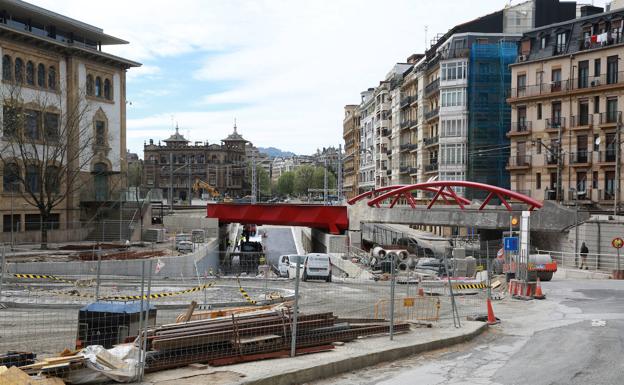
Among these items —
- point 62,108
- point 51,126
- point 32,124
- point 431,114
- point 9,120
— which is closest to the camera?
point 9,120

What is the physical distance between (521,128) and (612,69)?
8.83 metres

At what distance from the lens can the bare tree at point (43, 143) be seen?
43.4m

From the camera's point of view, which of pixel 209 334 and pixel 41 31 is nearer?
pixel 209 334

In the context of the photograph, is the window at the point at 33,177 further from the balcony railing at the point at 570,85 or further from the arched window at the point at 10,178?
the balcony railing at the point at 570,85

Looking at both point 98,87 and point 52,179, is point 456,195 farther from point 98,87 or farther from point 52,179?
point 98,87

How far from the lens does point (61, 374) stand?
940cm

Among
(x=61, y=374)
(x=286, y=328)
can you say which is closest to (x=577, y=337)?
(x=286, y=328)

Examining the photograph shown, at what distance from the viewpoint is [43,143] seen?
1767 inches

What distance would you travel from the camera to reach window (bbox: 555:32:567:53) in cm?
5278

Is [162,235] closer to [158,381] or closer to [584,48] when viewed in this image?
[584,48]

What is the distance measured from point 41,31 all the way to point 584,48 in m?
40.1

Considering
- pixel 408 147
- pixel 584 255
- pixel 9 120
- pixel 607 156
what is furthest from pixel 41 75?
pixel 408 147

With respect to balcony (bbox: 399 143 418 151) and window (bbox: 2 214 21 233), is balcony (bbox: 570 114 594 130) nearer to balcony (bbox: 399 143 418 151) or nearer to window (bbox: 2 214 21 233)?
balcony (bbox: 399 143 418 151)

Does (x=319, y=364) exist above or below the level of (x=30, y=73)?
below
